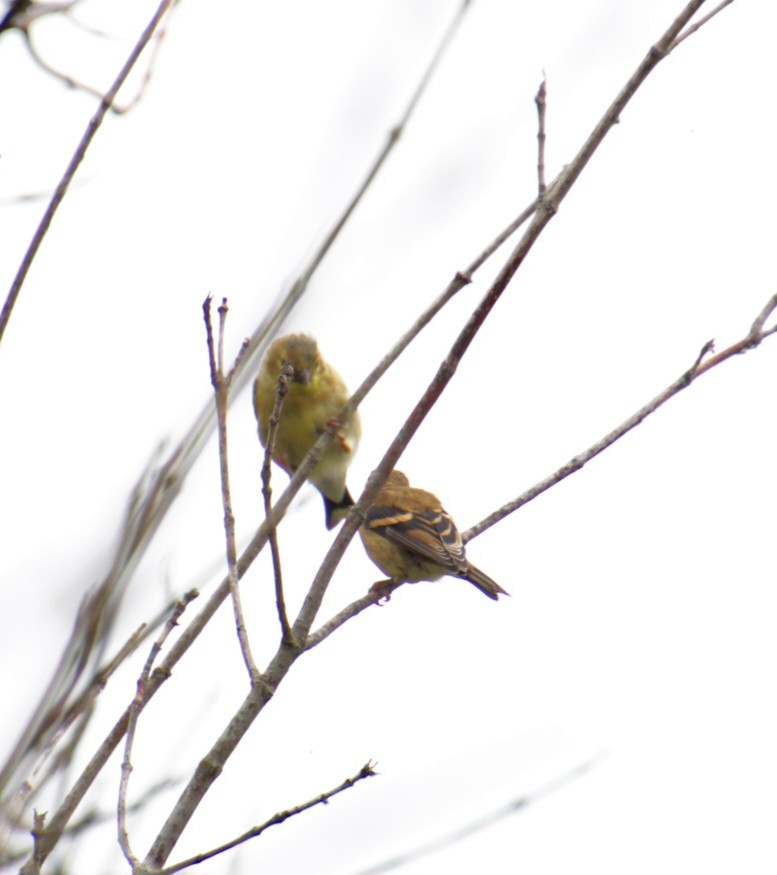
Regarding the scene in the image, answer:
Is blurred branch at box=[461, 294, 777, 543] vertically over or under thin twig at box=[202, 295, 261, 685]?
over

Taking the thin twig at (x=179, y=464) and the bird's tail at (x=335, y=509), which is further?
the bird's tail at (x=335, y=509)

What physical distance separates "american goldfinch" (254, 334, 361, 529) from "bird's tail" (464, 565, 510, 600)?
37.5 inches

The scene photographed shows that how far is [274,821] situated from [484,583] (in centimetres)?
436

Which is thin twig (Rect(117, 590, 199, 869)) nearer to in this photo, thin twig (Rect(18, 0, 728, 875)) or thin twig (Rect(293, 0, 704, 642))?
thin twig (Rect(18, 0, 728, 875))

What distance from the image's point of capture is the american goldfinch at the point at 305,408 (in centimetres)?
638

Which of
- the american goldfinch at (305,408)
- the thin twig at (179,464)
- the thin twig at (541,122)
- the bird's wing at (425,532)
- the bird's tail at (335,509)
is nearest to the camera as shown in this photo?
the thin twig at (179,464)

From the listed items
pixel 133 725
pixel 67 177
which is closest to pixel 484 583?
pixel 133 725

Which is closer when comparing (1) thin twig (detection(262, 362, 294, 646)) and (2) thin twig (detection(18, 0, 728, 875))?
(2) thin twig (detection(18, 0, 728, 875))

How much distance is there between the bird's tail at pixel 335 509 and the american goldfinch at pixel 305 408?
32cm

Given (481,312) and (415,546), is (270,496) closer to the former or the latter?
(481,312)

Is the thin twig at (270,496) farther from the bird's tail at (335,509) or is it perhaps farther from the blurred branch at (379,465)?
the bird's tail at (335,509)

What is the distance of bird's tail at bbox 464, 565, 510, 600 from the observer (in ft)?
22.4

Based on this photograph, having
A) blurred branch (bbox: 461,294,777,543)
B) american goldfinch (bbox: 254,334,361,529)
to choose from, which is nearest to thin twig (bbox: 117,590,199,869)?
blurred branch (bbox: 461,294,777,543)

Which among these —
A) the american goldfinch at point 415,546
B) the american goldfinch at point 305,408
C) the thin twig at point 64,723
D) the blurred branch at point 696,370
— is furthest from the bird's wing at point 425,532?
the thin twig at point 64,723
